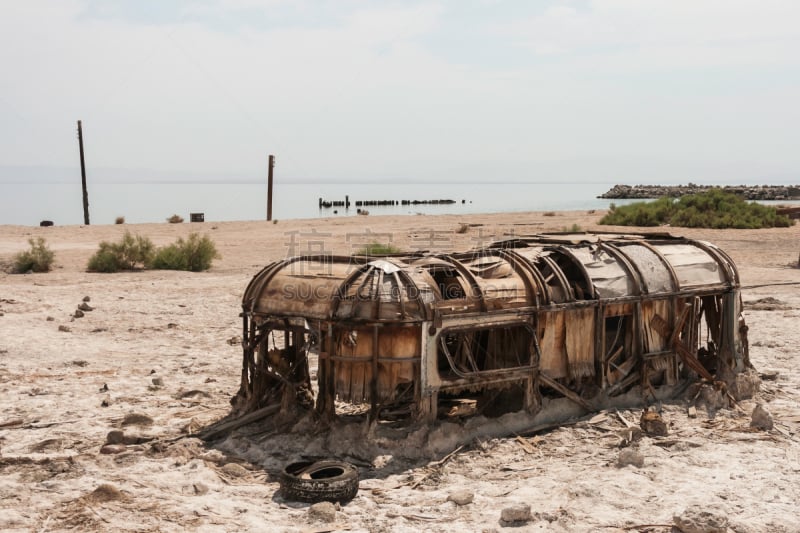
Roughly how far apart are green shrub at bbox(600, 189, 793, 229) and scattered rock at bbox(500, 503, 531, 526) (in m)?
32.5

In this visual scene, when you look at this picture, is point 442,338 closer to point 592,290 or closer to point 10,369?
point 592,290

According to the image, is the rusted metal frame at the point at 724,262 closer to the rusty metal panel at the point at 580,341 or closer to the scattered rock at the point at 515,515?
the rusty metal panel at the point at 580,341

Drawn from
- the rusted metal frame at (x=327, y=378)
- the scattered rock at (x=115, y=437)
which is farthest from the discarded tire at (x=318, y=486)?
the scattered rock at (x=115, y=437)

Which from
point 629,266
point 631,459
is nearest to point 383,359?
point 631,459

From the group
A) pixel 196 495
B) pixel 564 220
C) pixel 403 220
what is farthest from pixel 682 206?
pixel 196 495

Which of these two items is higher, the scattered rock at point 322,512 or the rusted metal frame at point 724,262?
the rusted metal frame at point 724,262

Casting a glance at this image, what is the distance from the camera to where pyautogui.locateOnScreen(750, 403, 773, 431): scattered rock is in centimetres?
1138

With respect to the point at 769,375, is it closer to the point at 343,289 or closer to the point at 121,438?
the point at 343,289

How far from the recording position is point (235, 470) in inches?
385

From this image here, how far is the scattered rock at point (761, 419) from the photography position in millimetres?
11375

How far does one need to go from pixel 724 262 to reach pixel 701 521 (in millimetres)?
6521

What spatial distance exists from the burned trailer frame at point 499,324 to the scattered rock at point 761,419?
1.48 metres

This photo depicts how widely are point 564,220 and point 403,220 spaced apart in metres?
9.58

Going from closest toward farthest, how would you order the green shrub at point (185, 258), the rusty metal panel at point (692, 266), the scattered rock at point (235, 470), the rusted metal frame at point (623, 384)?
the scattered rock at point (235, 470) → the rusted metal frame at point (623, 384) → the rusty metal panel at point (692, 266) → the green shrub at point (185, 258)
